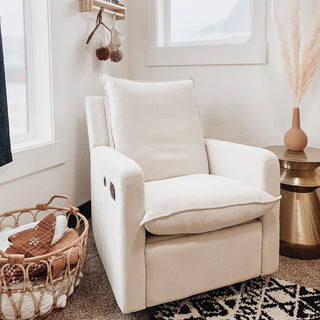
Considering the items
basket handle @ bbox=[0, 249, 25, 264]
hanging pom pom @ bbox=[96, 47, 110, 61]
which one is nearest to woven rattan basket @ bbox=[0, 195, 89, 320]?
basket handle @ bbox=[0, 249, 25, 264]

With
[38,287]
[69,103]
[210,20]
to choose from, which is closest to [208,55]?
[210,20]

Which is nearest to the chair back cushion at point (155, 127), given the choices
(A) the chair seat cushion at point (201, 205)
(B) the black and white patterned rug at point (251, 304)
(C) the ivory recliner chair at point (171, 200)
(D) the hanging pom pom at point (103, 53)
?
(C) the ivory recliner chair at point (171, 200)

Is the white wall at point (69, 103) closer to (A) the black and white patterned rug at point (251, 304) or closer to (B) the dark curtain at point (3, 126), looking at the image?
(B) the dark curtain at point (3, 126)

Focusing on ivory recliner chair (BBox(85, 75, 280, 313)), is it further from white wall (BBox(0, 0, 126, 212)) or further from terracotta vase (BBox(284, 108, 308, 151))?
terracotta vase (BBox(284, 108, 308, 151))

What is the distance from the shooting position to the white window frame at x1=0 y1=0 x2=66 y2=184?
1938 mm

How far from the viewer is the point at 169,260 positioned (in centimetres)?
143

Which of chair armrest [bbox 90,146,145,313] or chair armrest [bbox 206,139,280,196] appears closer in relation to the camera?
chair armrest [bbox 90,146,145,313]

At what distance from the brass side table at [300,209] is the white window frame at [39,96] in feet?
3.93

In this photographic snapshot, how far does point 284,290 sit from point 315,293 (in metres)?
0.13

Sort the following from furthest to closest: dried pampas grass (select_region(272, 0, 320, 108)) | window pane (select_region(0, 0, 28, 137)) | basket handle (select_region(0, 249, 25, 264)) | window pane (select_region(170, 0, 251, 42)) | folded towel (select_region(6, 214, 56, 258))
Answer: window pane (select_region(170, 0, 251, 42)) < dried pampas grass (select_region(272, 0, 320, 108)) < window pane (select_region(0, 0, 28, 137)) < folded towel (select_region(6, 214, 56, 258)) < basket handle (select_region(0, 249, 25, 264))

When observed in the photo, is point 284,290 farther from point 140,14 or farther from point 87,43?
point 140,14

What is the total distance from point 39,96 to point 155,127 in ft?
2.20

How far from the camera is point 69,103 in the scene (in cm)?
215

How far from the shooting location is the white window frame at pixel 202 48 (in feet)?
7.88
